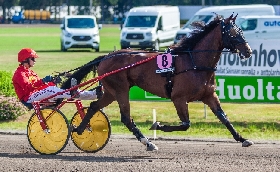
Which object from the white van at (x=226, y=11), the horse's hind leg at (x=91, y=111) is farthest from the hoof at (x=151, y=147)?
the white van at (x=226, y=11)

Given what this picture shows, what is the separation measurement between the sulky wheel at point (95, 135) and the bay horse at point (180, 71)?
17cm

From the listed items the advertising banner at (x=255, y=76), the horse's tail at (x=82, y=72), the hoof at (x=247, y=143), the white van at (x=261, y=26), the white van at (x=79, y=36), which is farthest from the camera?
the white van at (x=79, y=36)

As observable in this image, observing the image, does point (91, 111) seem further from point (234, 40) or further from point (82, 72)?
point (234, 40)

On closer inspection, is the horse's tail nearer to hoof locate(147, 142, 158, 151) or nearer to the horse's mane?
the horse's mane

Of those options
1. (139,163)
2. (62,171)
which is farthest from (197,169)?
(62,171)

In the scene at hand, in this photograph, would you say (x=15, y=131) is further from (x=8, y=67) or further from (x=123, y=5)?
(x=123, y=5)

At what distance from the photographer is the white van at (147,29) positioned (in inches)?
1426

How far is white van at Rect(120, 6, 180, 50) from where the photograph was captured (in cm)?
3622

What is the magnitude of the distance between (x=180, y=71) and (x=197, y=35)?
579 mm

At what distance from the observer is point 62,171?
9.06 m

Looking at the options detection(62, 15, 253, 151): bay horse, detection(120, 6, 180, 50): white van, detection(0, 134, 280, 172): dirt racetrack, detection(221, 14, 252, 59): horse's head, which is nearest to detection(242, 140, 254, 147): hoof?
detection(62, 15, 253, 151): bay horse

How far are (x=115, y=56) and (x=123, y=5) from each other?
70169 millimetres

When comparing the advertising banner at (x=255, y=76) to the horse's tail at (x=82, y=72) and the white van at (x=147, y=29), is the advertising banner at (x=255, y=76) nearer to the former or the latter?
the horse's tail at (x=82, y=72)

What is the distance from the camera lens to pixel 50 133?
35.5 ft
